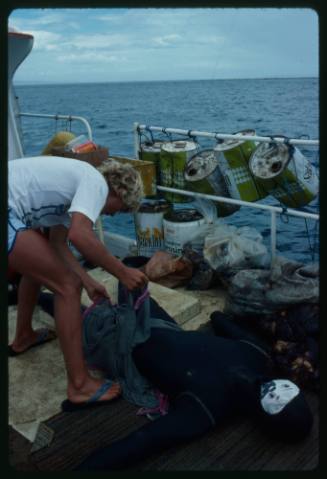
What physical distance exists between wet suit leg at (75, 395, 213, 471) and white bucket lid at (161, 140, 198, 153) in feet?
9.19

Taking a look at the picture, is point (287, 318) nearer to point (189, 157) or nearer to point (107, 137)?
point (189, 157)

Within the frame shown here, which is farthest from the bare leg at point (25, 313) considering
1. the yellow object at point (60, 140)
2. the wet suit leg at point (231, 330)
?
the yellow object at point (60, 140)

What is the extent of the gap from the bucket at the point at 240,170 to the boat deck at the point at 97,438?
2.01m

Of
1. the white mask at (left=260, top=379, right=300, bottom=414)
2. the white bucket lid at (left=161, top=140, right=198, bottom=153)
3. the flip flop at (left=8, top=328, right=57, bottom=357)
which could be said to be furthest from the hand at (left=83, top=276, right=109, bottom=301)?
the white bucket lid at (left=161, top=140, right=198, bottom=153)

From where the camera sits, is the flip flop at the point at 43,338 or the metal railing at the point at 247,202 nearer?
the flip flop at the point at 43,338

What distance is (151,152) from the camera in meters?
5.04

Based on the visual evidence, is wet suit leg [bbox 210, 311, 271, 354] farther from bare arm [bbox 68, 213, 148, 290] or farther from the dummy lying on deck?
bare arm [bbox 68, 213, 148, 290]

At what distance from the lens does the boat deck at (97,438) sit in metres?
2.37

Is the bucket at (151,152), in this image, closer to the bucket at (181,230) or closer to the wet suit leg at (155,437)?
Result: the bucket at (181,230)

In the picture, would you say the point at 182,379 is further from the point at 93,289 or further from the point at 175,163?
the point at 175,163

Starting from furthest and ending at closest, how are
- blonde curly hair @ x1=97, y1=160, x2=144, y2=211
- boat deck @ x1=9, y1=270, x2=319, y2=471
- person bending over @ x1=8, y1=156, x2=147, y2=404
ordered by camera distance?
blonde curly hair @ x1=97, y1=160, x2=144, y2=211 → person bending over @ x1=8, y1=156, x2=147, y2=404 → boat deck @ x1=9, y1=270, x2=319, y2=471

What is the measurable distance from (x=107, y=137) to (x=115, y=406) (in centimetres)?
2095

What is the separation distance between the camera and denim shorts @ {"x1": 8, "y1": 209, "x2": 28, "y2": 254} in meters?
2.56
